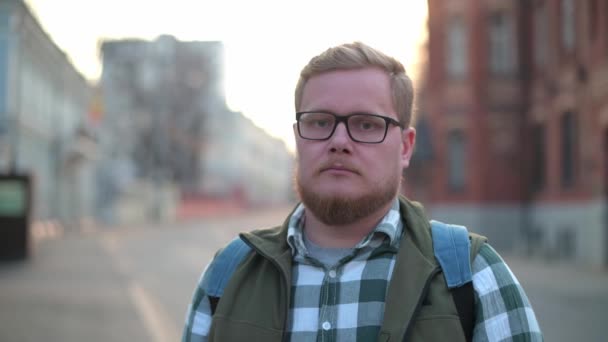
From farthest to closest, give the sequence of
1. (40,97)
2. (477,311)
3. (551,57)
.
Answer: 1. (40,97)
2. (551,57)
3. (477,311)

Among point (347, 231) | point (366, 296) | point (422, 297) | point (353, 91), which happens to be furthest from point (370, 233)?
point (353, 91)

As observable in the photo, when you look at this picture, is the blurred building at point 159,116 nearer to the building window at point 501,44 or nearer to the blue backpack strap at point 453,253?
the building window at point 501,44

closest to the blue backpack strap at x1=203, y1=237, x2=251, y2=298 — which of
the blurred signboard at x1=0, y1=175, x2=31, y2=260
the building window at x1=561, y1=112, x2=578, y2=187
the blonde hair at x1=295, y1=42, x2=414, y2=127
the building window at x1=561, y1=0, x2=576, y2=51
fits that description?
the blonde hair at x1=295, y1=42, x2=414, y2=127

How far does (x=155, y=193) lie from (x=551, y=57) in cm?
4054

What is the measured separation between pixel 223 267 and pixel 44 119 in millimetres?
38701

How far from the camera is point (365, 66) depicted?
89.6 inches

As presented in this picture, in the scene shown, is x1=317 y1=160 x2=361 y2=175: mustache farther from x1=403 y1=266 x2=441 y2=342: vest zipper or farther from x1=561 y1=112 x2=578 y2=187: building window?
x1=561 y1=112 x2=578 y2=187: building window

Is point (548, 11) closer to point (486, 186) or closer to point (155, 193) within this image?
point (486, 186)

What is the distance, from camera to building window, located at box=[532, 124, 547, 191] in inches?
1015

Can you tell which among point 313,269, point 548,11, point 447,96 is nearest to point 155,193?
point 447,96

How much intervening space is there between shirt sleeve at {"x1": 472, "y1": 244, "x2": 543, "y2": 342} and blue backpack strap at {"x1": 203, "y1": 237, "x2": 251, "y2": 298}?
759 mm

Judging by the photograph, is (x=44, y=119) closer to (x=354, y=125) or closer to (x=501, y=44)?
(x=501, y=44)

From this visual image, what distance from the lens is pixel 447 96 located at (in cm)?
2767

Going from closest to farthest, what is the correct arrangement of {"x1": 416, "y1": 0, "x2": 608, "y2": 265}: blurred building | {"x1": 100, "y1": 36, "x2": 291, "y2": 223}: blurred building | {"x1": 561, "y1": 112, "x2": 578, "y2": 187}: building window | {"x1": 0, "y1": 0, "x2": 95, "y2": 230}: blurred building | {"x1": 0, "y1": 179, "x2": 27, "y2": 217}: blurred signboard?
{"x1": 0, "y1": 179, "x2": 27, "y2": 217}: blurred signboard < {"x1": 561, "y1": 112, "x2": 578, "y2": 187}: building window < {"x1": 416, "y1": 0, "x2": 608, "y2": 265}: blurred building < {"x1": 0, "y1": 0, "x2": 95, "y2": 230}: blurred building < {"x1": 100, "y1": 36, "x2": 291, "y2": 223}: blurred building
